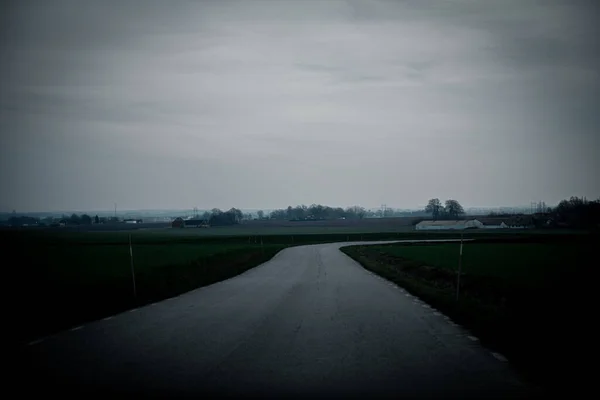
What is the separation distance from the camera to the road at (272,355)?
6488 mm

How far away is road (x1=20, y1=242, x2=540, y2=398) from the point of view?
6.49 metres

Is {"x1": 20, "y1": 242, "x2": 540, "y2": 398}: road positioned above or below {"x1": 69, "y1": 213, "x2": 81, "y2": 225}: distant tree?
below

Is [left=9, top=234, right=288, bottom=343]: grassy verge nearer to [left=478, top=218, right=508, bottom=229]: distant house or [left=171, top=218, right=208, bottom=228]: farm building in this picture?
[left=478, top=218, right=508, bottom=229]: distant house

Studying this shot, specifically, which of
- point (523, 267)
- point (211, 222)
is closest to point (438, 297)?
point (523, 267)

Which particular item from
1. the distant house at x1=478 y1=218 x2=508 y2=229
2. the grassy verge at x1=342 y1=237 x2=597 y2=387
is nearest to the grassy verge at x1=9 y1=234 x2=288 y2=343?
the grassy verge at x1=342 y1=237 x2=597 y2=387

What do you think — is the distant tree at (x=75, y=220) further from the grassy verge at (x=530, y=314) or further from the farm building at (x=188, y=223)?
the grassy verge at (x=530, y=314)

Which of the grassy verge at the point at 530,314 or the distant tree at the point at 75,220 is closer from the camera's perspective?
the grassy verge at the point at 530,314

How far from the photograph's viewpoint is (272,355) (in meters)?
8.36

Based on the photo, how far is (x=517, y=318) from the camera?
1196 cm

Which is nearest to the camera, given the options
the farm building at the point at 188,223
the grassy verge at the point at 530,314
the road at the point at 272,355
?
the road at the point at 272,355

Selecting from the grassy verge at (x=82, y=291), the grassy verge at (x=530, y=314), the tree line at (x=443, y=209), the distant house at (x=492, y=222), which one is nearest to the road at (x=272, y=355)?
the grassy verge at (x=530, y=314)

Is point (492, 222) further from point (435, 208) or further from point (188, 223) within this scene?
point (188, 223)

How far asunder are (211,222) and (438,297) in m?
170

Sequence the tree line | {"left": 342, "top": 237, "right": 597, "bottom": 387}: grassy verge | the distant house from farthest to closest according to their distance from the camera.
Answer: the tree line, the distant house, {"left": 342, "top": 237, "right": 597, "bottom": 387}: grassy verge
